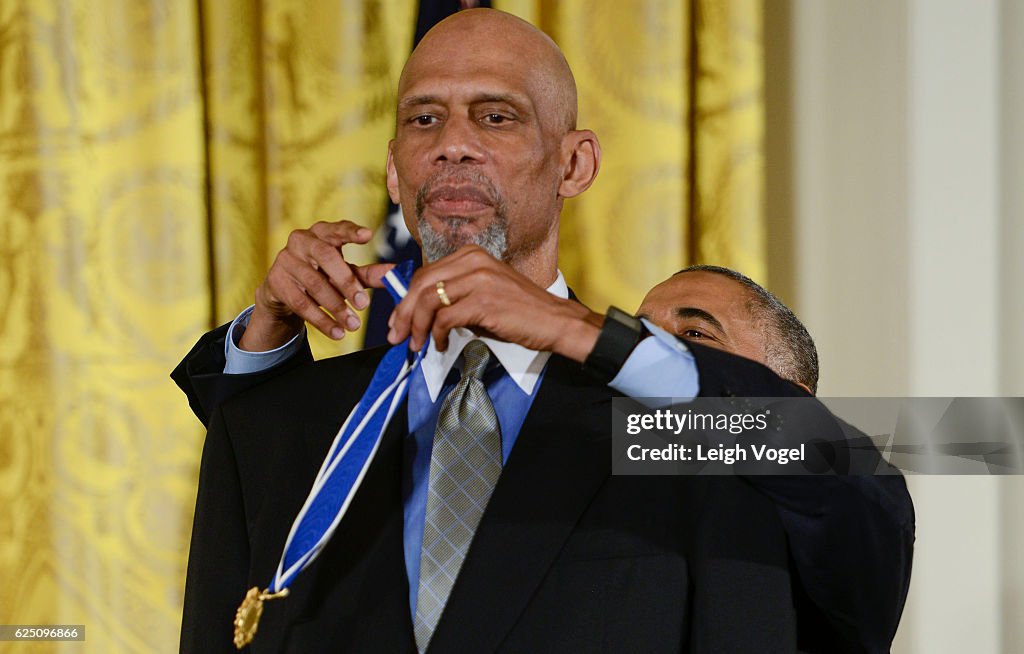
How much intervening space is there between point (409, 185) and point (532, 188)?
0.43 ft

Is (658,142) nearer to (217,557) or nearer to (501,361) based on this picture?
(501,361)

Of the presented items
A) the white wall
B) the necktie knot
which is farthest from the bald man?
the white wall

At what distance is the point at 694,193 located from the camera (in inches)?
75.9

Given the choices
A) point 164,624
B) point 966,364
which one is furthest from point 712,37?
point 164,624

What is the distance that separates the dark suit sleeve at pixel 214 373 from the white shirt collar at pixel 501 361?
0.67ft

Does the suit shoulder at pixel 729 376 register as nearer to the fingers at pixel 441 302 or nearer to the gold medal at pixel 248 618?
the fingers at pixel 441 302

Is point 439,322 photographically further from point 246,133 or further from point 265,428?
point 246,133

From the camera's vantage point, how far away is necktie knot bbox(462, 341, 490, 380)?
3.87ft

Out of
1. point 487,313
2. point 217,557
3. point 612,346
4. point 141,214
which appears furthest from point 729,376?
point 141,214

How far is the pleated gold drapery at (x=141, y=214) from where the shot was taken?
6.39 ft

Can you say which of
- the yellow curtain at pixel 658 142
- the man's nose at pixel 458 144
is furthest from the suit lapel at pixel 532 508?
the yellow curtain at pixel 658 142

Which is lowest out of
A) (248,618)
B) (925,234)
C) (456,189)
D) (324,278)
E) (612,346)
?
(248,618)

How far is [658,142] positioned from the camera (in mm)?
1882

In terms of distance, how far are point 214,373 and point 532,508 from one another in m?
0.43
